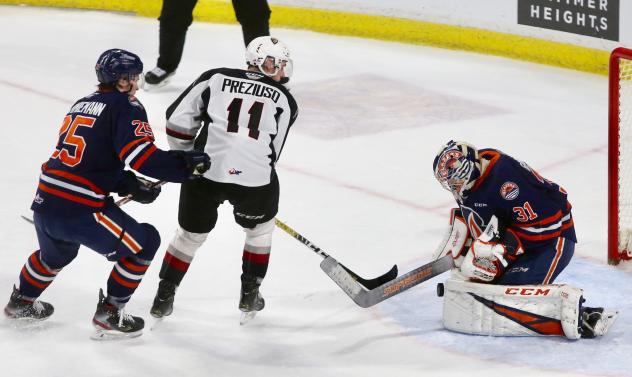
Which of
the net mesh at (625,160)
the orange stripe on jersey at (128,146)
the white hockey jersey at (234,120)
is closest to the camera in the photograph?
the orange stripe on jersey at (128,146)

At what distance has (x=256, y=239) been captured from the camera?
378 cm

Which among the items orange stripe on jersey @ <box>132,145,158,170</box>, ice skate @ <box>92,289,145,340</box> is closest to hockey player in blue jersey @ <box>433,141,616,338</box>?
orange stripe on jersey @ <box>132,145,158,170</box>

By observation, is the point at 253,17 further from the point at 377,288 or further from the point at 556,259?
the point at 556,259

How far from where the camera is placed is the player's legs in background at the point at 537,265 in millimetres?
3695

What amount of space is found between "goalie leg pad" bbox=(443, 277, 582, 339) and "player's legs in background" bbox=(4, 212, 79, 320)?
116 cm

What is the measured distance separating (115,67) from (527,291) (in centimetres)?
137

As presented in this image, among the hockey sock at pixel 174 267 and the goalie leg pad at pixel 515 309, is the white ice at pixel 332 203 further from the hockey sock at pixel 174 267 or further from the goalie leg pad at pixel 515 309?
the hockey sock at pixel 174 267

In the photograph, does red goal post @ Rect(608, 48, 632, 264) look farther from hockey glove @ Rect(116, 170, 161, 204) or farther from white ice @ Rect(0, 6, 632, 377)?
hockey glove @ Rect(116, 170, 161, 204)

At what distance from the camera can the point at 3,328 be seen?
12.0 feet

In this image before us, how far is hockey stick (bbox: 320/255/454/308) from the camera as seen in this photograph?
12.5ft

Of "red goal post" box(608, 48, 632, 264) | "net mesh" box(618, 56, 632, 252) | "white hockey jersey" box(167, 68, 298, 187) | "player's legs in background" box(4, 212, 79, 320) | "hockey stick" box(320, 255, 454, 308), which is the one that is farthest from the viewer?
"net mesh" box(618, 56, 632, 252)

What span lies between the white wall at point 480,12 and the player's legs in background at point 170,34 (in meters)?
1.41

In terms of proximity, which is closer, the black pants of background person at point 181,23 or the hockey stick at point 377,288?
the hockey stick at point 377,288

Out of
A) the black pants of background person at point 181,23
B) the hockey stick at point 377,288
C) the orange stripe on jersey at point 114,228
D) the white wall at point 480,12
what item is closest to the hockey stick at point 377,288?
the hockey stick at point 377,288
